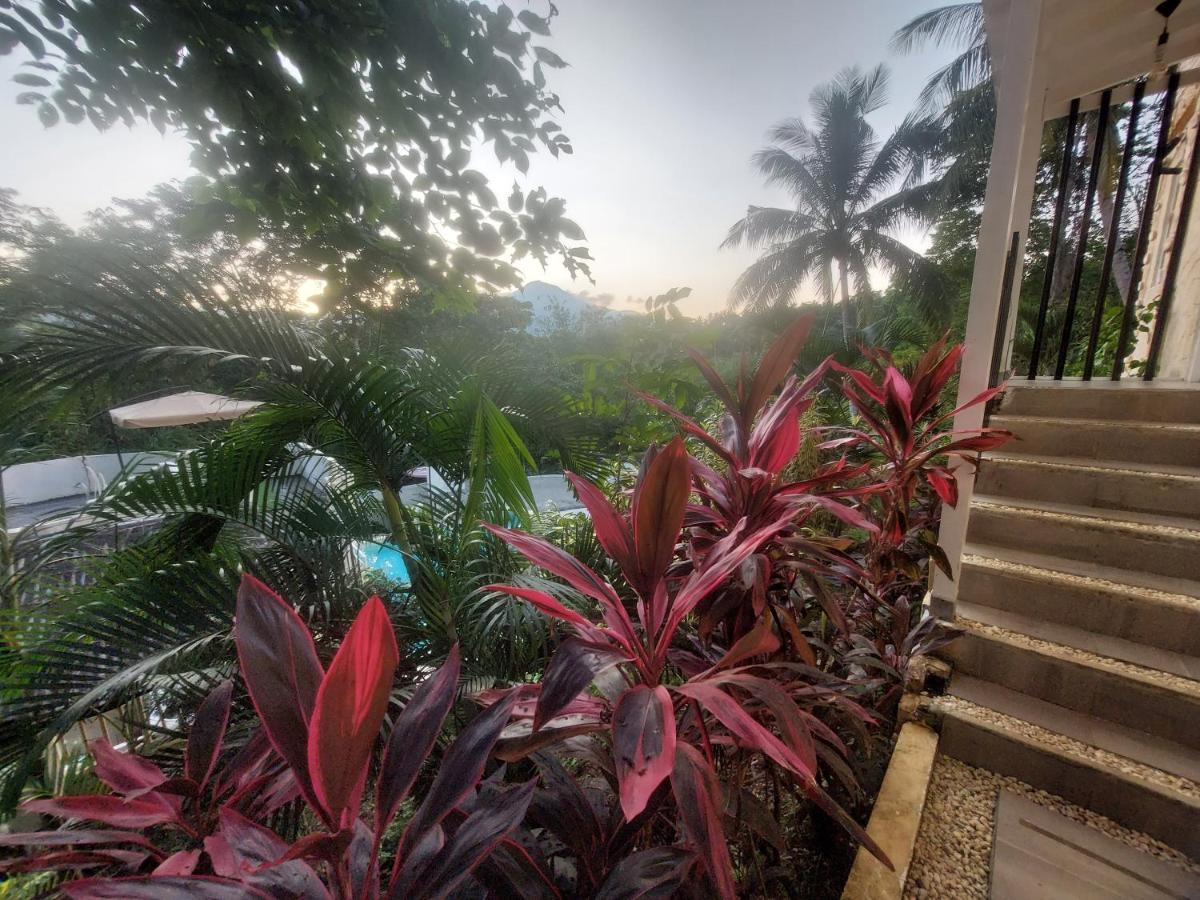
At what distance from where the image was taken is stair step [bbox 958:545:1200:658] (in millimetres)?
1223

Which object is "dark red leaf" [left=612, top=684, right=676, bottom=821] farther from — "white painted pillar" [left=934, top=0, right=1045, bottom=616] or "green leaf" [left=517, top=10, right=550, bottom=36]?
"green leaf" [left=517, top=10, right=550, bottom=36]

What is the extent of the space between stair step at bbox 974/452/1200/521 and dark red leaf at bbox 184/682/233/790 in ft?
7.74

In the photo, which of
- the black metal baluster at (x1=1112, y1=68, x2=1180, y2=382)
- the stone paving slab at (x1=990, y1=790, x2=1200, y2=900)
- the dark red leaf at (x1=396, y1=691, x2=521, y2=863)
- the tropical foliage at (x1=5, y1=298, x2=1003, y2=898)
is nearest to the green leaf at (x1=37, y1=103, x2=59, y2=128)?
the tropical foliage at (x1=5, y1=298, x2=1003, y2=898)

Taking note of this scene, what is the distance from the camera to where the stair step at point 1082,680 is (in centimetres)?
109

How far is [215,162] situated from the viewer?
4.81 feet

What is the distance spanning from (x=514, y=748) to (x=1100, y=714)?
1606 mm

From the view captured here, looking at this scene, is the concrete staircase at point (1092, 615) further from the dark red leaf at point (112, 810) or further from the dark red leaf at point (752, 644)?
the dark red leaf at point (112, 810)

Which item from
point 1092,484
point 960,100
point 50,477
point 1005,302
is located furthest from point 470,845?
point 960,100

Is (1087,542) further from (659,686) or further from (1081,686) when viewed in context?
(659,686)

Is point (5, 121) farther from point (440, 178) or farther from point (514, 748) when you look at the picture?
point (514, 748)

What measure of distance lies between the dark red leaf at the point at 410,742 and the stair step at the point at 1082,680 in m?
1.51

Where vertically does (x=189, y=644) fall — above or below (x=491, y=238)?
below

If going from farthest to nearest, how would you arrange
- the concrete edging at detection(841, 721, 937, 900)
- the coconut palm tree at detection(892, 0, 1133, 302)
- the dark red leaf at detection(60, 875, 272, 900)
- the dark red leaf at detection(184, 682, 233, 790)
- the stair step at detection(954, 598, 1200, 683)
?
the coconut palm tree at detection(892, 0, 1133, 302) → the stair step at detection(954, 598, 1200, 683) → the concrete edging at detection(841, 721, 937, 900) → the dark red leaf at detection(184, 682, 233, 790) → the dark red leaf at detection(60, 875, 272, 900)

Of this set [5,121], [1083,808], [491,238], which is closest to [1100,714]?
[1083,808]
